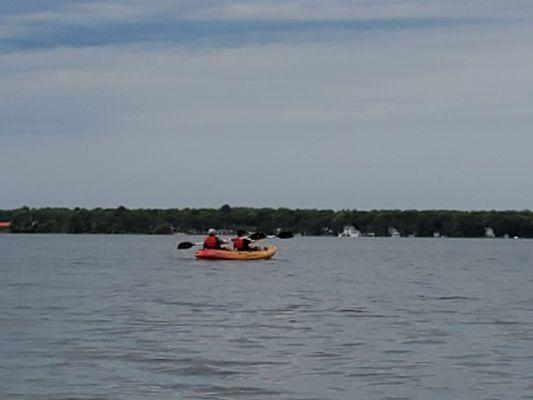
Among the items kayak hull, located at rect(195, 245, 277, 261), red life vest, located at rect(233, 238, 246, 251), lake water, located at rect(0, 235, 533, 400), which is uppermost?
red life vest, located at rect(233, 238, 246, 251)

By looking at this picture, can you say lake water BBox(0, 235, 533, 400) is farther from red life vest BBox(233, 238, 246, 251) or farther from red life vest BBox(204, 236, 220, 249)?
red life vest BBox(233, 238, 246, 251)

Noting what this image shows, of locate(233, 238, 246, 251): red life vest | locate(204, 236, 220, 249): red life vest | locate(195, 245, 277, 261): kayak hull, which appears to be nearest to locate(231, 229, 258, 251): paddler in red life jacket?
locate(233, 238, 246, 251): red life vest

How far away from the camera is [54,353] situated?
23125 millimetres

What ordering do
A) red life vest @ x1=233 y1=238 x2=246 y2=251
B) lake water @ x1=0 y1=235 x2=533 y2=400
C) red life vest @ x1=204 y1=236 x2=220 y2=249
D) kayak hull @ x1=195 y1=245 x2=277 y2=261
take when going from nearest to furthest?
lake water @ x1=0 y1=235 x2=533 y2=400, kayak hull @ x1=195 y1=245 x2=277 y2=261, red life vest @ x1=204 y1=236 x2=220 y2=249, red life vest @ x1=233 y1=238 x2=246 y2=251

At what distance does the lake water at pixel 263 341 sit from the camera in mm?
19391

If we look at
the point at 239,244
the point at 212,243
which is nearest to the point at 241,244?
the point at 239,244

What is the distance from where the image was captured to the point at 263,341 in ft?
82.7

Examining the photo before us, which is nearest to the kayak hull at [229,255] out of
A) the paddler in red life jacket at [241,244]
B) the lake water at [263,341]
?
the paddler in red life jacket at [241,244]

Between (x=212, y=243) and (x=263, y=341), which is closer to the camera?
(x=263, y=341)

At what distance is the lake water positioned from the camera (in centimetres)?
1939

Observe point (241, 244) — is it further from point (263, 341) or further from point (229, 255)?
point (263, 341)

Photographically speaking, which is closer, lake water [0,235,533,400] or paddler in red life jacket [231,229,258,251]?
lake water [0,235,533,400]

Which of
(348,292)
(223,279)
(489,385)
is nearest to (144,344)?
(489,385)

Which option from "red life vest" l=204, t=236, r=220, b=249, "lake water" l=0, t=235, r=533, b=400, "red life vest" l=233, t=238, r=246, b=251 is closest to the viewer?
"lake water" l=0, t=235, r=533, b=400
